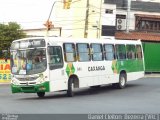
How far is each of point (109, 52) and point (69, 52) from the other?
407 cm

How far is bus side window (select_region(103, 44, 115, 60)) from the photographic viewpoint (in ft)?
86.5

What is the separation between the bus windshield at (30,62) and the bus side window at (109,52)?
5344 millimetres

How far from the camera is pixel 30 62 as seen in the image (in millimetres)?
22062

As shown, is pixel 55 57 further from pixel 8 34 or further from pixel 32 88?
pixel 8 34

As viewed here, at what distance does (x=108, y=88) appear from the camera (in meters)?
28.5

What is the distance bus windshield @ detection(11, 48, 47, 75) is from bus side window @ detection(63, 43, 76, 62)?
1.40m

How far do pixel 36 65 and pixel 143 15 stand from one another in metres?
45.3

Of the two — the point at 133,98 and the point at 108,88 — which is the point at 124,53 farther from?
the point at 133,98

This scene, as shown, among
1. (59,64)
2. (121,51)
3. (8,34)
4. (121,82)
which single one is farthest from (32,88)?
(8,34)

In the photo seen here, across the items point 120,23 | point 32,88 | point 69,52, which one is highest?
point 120,23

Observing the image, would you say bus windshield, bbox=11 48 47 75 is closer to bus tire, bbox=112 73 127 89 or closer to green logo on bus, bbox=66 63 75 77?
green logo on bus, bbox=66 63 75 77

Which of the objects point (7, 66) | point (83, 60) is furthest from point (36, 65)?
point (7, 66)

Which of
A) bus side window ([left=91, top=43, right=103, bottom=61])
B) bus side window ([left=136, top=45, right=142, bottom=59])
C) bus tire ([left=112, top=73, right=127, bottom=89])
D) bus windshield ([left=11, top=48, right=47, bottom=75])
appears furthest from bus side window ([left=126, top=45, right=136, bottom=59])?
bus windshield ([left=11, top=48, right=47, bottom=75])

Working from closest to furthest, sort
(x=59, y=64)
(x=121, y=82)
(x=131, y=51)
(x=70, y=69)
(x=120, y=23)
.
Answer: (x=59, y=64), (x=70, y=69), (x=121, y=82), (x=131, y=51), (x=120, y=23)
